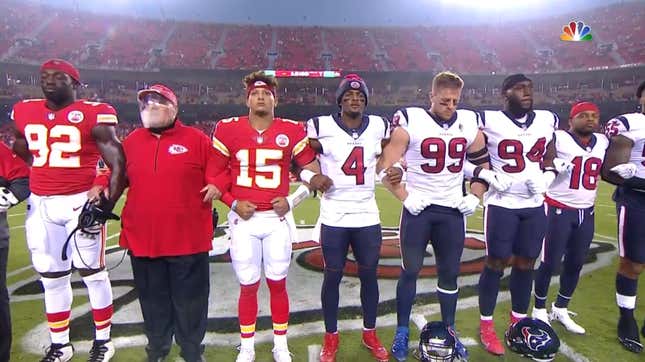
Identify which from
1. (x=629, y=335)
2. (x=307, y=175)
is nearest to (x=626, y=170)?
(x=629, y=335)

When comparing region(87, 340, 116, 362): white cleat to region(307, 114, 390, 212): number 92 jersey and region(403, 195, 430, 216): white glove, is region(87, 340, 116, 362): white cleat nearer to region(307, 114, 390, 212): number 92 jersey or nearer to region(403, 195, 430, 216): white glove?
region(307, 114, 390, 212): number 92 jersey

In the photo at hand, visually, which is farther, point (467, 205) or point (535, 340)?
point (467, 205)

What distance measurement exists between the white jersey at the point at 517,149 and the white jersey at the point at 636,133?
687mm

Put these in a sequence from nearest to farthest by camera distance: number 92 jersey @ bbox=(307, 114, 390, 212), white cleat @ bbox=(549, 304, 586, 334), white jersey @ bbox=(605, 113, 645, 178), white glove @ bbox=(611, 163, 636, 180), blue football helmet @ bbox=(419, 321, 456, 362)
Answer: blue football helmet @ bbox=(419, 321, 456, 362)
number 92 jersey @ bbox=(307, 114, 390, 212)
white glove @ bbox=(611, 163, 636, 180)
white jersey @ bbox=(605, 113, 645, 178)
white cleat @ bbox=(549, 304, 586, 334)

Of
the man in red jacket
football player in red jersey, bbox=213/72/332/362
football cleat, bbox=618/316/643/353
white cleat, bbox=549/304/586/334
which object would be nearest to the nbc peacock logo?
white cleat, bbox=549/304/586/334

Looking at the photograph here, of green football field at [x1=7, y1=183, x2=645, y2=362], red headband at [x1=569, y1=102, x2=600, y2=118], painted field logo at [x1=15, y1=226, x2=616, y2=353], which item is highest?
red headband at [x1=569, y1=102, x2=600, y2=118]

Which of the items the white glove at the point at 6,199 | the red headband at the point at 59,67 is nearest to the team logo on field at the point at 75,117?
the red headband at the point at 59,67

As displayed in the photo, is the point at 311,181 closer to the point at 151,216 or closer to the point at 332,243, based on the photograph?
the point at 332,243

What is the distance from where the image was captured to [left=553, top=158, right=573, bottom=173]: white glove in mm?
3631

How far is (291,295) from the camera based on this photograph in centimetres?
469

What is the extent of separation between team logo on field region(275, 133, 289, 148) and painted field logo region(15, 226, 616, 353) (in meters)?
1.71

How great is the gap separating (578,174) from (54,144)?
435 cm

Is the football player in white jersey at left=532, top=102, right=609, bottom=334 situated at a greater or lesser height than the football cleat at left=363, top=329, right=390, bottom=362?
greater

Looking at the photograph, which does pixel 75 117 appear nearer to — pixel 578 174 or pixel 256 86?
pixel 256 86
